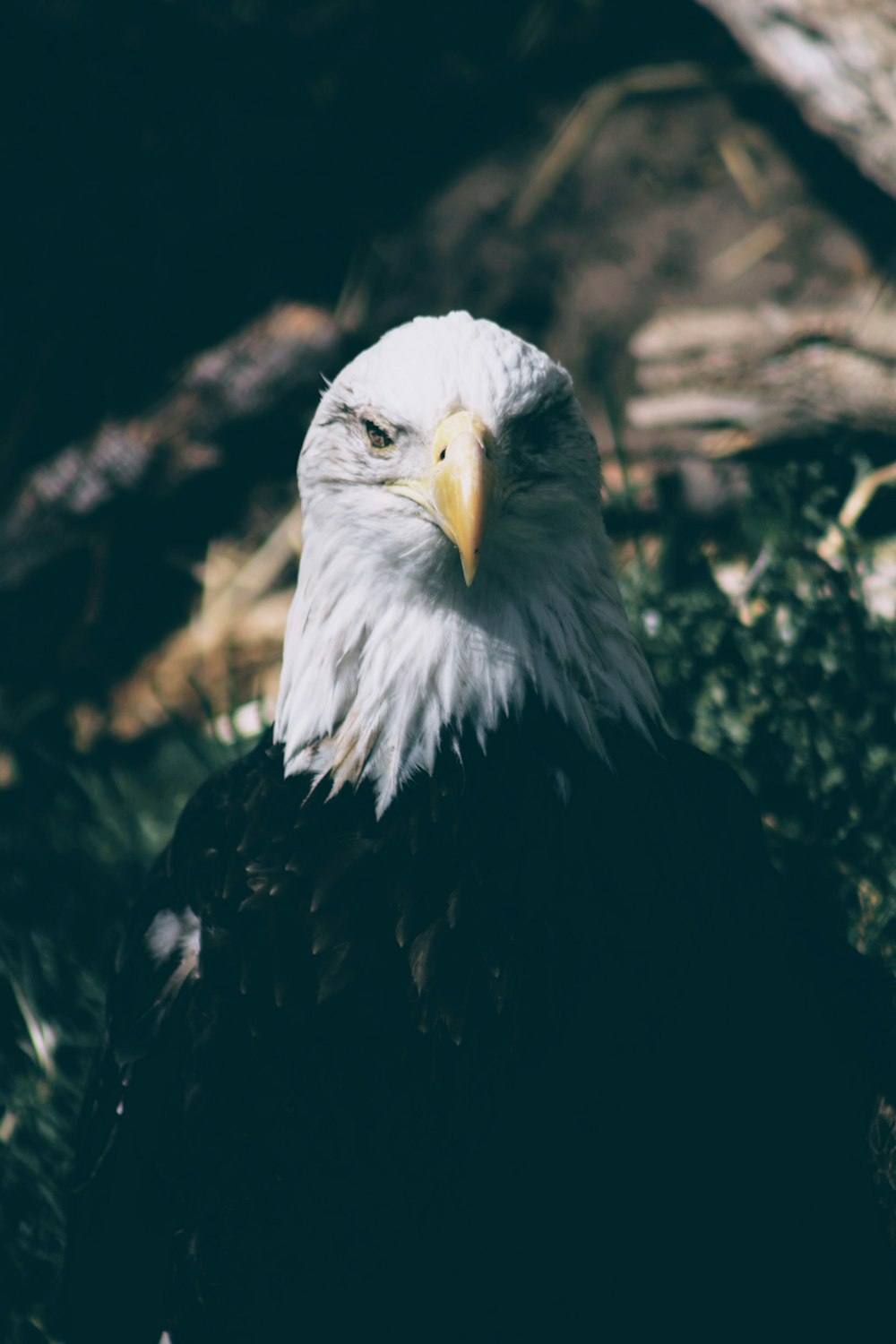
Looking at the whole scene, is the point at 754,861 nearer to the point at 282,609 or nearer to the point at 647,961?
the point at 647,961

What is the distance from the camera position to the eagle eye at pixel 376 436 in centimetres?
190

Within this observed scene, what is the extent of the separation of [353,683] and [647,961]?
2.02 feet

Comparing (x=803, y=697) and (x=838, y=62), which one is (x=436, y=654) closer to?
(x=803, y=697)

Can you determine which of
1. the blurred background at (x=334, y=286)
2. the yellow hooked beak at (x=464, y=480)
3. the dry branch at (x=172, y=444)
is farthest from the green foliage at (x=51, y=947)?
the yellow hooked beak at (x=464, y=480)

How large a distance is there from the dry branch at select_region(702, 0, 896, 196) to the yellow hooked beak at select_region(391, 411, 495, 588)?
2.33 metres

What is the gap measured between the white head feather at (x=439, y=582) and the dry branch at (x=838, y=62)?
209 cm

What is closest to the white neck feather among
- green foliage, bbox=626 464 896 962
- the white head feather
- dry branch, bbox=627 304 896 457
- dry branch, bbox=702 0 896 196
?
the white head feather

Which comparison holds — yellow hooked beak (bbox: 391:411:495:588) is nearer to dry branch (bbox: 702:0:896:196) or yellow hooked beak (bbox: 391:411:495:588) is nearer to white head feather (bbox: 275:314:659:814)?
white head feather (bbox: 275:314:659:814)

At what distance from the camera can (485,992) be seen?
196 cm

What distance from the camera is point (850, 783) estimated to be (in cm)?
294

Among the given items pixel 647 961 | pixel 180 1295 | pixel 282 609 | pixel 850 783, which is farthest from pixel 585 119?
pixel 180 1295

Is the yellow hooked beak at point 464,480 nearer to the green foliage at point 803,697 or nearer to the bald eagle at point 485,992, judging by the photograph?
the bald eagle at point 485,992

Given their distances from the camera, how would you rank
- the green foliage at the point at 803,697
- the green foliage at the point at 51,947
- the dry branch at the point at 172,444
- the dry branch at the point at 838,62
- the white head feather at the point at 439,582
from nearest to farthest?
the white head feather at the point at 439,582 < the green foliage at the point at 51,947 < the green foliage at the point at 803,697 < the dry branch at the point at 838,62 < the dry branch at the point at 172,444

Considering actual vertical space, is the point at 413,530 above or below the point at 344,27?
below
